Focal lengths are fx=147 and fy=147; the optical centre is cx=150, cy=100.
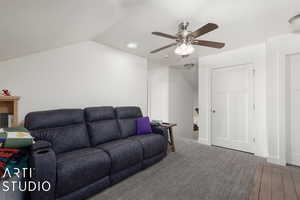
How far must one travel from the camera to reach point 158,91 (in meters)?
4.92

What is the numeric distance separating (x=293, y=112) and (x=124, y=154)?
306 cm

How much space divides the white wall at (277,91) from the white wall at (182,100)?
279 centimetres

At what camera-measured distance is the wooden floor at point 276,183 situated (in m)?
1.68

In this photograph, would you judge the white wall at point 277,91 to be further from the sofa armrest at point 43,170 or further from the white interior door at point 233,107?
the sofa armrest at point 43,170

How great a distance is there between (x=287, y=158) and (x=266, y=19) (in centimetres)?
246

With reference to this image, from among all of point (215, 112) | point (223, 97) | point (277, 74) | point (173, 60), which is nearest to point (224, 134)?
point (215, 112)

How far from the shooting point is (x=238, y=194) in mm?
1828

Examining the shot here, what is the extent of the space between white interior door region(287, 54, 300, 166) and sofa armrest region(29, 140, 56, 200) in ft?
12.2

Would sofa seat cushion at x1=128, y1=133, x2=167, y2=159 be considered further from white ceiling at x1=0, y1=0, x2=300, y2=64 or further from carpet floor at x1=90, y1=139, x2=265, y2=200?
white ceiling at x1=0, y1=0, x2=300, y2=64

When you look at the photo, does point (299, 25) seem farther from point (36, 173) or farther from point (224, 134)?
point (36, 173)

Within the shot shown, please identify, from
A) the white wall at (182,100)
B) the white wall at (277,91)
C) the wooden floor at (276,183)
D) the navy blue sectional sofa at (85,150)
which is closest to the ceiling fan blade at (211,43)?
the white wall at (277,91)
